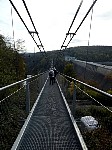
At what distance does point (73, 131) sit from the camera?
3.99 metres

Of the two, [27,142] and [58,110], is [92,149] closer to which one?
[27,142]

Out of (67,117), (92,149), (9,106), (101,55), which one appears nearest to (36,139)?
(9,106)

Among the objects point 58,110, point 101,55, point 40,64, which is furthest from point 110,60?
point 58,110

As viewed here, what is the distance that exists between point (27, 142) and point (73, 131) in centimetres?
76

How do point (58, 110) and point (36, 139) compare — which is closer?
point (36, 139)

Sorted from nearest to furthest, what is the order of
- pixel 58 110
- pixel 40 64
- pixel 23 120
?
1. pixel 23 120
2. pixel 58 110
3. pixel 40 64

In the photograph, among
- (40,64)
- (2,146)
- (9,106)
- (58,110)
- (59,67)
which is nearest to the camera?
(2,146)

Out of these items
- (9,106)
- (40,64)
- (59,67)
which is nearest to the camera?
(9,106)

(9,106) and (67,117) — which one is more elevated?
(9,106)

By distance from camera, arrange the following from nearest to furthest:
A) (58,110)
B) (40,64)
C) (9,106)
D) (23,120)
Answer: (9,106) < (23,120) < (58,110) < (40,64)

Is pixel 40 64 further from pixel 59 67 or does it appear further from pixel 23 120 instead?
pixel 23 120

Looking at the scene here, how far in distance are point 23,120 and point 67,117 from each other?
3.31 feet

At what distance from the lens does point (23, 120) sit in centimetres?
431

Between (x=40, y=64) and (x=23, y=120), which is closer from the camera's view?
(x=23, y=120)
